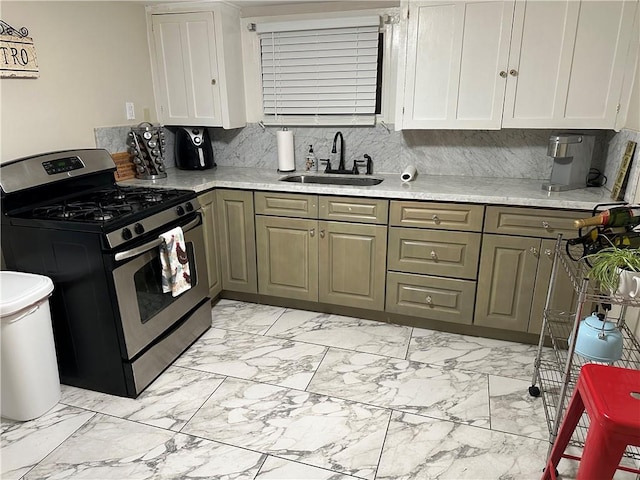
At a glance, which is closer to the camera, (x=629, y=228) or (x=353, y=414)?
(x=629, y=228)

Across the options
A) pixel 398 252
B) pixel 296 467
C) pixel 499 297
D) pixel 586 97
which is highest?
pixel 586 97

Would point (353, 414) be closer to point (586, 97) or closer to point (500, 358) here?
point (500, 358)

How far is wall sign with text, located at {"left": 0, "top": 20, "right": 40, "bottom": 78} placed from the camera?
224 cm

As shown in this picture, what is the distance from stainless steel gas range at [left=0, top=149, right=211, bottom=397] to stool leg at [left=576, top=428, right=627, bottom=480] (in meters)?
1.99

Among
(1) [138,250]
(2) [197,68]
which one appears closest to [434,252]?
(1) [138,250]

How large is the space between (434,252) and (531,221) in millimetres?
576

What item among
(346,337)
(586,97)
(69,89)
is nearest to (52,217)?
(69,89)

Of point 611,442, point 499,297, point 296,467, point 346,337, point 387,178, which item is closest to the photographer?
point 611,442

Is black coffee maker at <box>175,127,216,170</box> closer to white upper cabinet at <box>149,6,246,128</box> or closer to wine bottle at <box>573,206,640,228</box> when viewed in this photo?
white upper cabinet at <box>149,6,246,128</box>

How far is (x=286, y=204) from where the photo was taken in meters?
2.98

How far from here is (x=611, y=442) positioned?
1364 mm

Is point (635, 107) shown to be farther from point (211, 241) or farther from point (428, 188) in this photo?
point (211, 241)

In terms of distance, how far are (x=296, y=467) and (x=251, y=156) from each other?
2444 mm

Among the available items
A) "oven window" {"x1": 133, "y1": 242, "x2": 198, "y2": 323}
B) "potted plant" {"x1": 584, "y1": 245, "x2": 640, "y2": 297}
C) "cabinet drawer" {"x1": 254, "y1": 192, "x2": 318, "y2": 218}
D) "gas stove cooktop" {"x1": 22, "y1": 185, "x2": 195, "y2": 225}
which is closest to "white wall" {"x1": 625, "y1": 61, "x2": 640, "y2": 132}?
"potted plant" {"x1": 584, "y1": 245, "x2": 640, "y2": 297}
